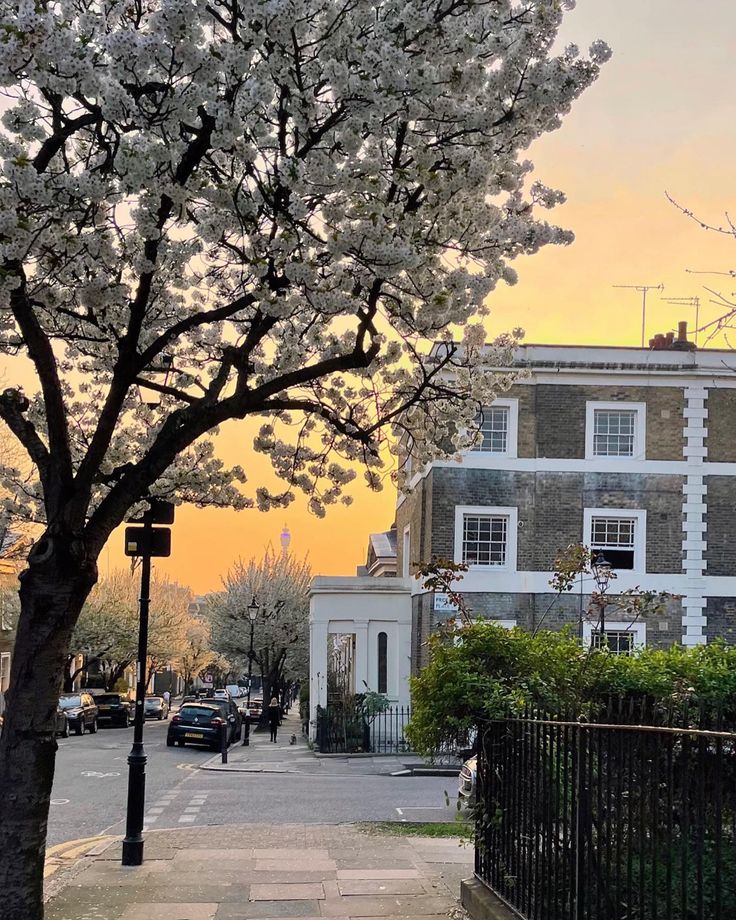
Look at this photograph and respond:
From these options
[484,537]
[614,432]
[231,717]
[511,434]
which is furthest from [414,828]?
[231,717]

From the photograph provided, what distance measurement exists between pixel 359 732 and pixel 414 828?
17376 mm

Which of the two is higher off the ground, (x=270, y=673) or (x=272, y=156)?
(x=272, y=156)

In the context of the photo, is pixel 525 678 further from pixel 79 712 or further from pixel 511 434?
pixel 79 712

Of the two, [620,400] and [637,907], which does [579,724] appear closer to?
[637,907]

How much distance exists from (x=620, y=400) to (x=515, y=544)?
5115 millimetres

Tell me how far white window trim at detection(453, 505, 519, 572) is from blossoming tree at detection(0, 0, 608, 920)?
2111 centimetres

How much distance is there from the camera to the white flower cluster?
6.34 metres

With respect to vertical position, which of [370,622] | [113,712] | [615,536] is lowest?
[113,712]

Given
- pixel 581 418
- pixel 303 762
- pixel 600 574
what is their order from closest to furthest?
pixel 600 574
pixel 303 762
pixel 581 418

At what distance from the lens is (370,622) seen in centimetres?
3328

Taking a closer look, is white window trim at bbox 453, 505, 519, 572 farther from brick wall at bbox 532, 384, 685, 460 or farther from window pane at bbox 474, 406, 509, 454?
brick wall at bbox 532, 384, 685, 460

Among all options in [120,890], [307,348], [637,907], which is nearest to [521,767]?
[637,907]

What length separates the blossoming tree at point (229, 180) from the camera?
6.41 meters

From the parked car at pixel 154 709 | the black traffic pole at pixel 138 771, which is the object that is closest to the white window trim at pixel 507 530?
the black traffic pole at pixel 138 771
